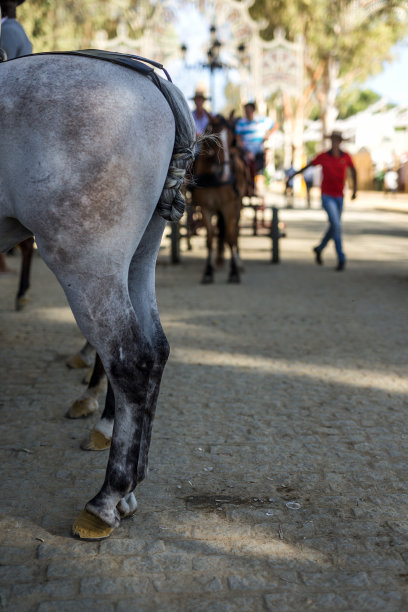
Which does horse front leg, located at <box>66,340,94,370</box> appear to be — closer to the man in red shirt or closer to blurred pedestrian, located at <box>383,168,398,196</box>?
the man in red shirt

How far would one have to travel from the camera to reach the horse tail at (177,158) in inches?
122

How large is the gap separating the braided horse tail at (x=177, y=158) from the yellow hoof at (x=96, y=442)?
139cm

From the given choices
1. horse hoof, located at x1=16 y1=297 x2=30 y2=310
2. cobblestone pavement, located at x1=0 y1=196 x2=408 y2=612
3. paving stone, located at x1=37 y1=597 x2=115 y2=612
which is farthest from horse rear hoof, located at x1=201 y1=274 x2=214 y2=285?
paving stone, located at x1=37 y1=597 x2=115 y2=612

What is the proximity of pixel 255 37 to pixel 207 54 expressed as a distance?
10.7 ft

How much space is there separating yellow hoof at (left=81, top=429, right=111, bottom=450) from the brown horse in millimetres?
6652

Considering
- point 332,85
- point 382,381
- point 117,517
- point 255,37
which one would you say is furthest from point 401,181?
point 117,517

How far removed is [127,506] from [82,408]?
1528 millimetres

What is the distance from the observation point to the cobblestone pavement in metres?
2.64

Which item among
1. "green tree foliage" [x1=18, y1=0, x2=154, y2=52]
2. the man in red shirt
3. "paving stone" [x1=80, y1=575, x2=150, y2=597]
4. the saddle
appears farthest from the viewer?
"green tree foliage" [x1=18, y1=0, x2=154, y2=52]

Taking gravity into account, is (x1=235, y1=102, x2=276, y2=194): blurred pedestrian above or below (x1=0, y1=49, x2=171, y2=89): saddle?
below

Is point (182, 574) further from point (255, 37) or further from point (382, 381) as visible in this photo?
point (255, 37)

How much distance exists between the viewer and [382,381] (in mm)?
5406

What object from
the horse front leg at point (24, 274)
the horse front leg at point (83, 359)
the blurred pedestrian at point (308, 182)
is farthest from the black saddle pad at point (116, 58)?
the blurred pedestrian at point (308, 182)

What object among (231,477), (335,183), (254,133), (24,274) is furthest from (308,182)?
(231,477)
